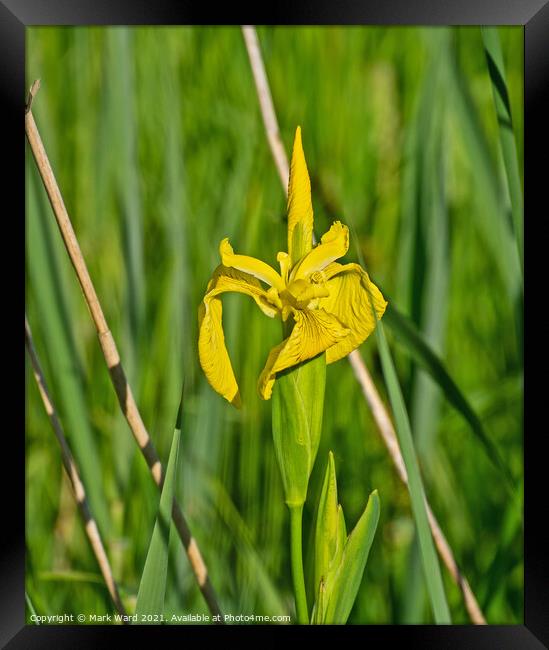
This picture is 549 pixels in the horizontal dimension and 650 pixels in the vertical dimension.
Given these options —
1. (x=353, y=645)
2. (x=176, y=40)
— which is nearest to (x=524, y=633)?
(x=353, y=645)

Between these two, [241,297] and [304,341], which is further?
[241,297]

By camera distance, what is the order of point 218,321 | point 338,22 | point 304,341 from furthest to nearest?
point 338,22 < point 218,321 < point 304,341

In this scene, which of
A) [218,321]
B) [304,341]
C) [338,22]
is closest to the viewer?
[304,341]

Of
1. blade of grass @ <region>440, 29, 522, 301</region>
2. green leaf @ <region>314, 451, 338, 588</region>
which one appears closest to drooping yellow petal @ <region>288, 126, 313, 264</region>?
green leaf @ <region>314, 451, 338, 588</region>

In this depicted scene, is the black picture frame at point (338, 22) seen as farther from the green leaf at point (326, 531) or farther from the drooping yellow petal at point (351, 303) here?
the drooping yellow petal at point (351, 303)

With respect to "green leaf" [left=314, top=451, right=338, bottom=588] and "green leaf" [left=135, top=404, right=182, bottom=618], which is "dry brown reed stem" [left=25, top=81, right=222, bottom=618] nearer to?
"green leaf" [left=135, top=404, right=182, bottom=618]

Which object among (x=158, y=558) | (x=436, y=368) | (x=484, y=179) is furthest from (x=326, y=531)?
(x=484, y=179)

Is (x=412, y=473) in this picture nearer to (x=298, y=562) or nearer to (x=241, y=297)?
(x=298, y=562)
